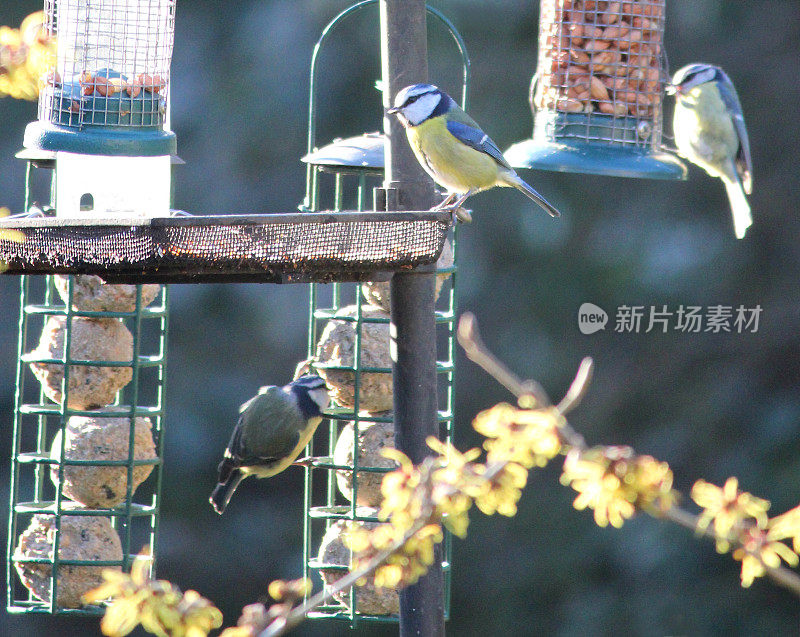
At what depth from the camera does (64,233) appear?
2.12 metres

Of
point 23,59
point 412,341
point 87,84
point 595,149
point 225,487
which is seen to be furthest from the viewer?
point 225,487

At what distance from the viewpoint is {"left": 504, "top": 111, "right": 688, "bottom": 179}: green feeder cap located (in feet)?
9.45

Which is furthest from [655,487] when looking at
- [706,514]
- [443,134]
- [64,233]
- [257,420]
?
[257,420]

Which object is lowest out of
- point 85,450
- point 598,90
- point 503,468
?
point 85,450

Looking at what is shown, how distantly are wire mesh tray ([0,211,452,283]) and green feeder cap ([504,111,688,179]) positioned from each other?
0.88m

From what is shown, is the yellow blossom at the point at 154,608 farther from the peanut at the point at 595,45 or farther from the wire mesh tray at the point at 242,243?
the peanut at the point at 595,45

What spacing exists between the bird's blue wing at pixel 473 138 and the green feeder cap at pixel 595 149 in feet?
0.19

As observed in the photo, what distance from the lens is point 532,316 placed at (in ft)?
17.9

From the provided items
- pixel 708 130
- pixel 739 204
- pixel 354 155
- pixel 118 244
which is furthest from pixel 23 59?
pixel 739 204

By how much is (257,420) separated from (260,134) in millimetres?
2490

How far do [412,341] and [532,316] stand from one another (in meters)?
3.13

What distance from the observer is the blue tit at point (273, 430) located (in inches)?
116

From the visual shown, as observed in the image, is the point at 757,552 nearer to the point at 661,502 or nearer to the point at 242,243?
the point at 661,502

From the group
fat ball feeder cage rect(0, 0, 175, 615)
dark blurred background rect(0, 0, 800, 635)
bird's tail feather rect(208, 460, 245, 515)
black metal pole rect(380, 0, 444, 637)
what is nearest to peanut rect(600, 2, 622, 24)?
black metal pole rect(380, 0, 444, 637)
